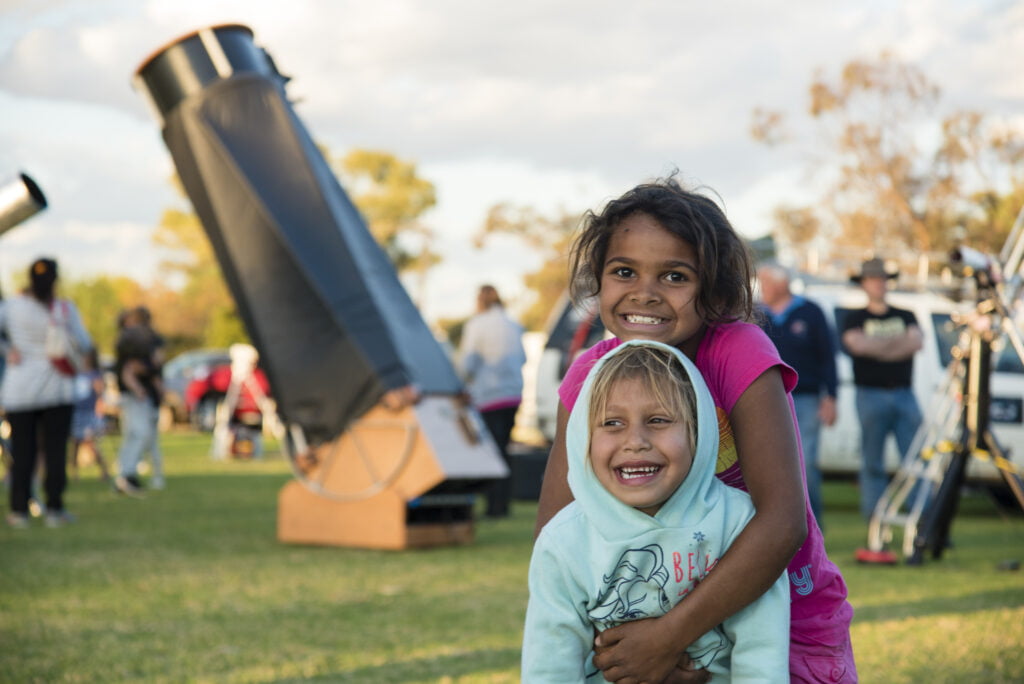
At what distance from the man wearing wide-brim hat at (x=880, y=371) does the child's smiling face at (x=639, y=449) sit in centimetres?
730

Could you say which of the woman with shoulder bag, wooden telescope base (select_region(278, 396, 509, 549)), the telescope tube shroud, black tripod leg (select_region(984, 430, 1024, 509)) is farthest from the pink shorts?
the woman with shoulder bag

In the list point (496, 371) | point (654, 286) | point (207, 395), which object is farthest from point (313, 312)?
point (207, 395)

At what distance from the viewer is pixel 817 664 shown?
214cm

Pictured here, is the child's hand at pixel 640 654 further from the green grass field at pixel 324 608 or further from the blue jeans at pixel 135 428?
the blue jeans at pixel 135 428

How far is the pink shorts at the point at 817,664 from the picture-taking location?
6.96 feet

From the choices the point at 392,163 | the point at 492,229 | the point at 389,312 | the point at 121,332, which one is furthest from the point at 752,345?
the point at 392,163

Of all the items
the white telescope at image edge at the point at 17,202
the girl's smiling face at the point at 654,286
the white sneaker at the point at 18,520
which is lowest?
the white sneaker at the point at 18,520

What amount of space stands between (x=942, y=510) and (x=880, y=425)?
4.85 feet

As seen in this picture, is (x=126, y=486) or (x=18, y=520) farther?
(x=126, y=486)

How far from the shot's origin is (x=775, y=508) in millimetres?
2027

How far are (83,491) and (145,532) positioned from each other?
4.15 metres

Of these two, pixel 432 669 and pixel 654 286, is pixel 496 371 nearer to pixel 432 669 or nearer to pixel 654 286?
pixel 432 669

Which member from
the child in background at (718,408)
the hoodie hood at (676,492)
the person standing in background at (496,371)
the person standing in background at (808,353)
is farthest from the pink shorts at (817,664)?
the person standing in background at (496,371)

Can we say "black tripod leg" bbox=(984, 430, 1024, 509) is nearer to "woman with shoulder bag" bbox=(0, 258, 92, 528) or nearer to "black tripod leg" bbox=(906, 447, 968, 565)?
"black tripod leg" bbox=(906, 447, 968, 565)
